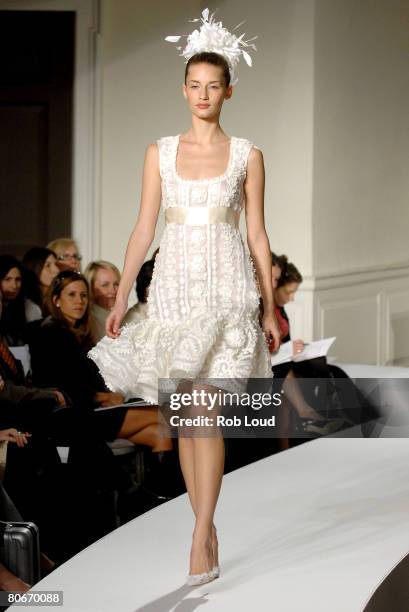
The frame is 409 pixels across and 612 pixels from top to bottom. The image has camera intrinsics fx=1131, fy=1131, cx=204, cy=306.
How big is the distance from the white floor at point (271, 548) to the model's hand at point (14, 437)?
48cm

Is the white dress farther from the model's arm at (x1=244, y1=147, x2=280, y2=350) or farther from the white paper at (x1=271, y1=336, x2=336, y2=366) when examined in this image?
the white paper at (x1=271, y1=336, x2=336, y2=366)

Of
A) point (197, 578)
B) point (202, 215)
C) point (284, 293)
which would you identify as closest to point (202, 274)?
point (202, 215)

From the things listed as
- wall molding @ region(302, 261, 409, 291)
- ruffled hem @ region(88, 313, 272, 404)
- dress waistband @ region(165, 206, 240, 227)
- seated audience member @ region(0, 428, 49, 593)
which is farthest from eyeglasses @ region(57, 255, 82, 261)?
dress waistband @ region(165, 206, 240, 227)

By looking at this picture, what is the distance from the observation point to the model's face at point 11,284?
529 centimetres

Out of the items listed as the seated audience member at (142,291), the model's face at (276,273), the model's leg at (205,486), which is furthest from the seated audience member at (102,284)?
the model's leg at (205,486)

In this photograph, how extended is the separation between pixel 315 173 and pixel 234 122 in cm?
66

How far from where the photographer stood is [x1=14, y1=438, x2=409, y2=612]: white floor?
2752 millimetres

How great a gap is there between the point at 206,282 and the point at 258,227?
0.66 feet

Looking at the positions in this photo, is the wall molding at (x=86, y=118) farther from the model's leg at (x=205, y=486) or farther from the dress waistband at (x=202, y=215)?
the model's leg at (x=205, y=486)

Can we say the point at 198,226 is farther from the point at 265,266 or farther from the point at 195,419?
the point at 195,419

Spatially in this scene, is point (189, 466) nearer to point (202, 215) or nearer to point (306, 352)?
point (202, 215)

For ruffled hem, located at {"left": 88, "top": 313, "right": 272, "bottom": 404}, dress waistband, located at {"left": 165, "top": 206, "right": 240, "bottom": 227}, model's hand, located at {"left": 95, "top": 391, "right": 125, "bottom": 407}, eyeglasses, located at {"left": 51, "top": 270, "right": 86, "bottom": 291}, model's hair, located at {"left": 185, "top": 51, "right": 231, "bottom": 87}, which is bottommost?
model's hand, located at {"left": 95, "top": 391, "right": 125, "bottom": 407}

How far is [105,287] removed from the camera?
5.71m

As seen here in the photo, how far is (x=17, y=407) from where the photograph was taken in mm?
4039
